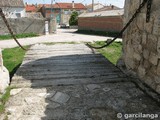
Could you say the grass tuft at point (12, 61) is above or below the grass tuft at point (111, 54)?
above

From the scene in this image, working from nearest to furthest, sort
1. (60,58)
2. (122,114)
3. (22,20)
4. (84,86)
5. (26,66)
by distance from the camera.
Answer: (122,114)
(84,86)
(26,66)
(60,58)
(22,20)

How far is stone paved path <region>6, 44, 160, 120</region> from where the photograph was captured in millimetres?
2846

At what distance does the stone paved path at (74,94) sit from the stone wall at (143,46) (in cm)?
29

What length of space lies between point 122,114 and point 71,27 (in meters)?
37.3

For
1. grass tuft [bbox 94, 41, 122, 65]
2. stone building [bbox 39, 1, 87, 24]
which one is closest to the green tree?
stone building [bbox 39, 1, 87, 24]

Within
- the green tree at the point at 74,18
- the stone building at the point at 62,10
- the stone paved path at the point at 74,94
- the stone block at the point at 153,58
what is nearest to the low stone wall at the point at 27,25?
the green tree at the point at 74,18

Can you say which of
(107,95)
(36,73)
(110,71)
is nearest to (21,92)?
(36,73)

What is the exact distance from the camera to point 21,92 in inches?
136

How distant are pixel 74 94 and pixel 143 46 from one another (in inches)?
60.2

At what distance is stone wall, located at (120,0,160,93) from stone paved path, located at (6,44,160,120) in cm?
29

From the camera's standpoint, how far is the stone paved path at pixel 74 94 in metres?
2.85

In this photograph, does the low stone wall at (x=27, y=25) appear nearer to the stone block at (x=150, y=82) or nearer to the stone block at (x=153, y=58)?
the stone block at (x=150, y=82)

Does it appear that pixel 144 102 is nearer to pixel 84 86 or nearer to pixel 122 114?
pixel 122 114

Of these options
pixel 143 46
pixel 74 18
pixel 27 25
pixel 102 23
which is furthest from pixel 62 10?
pixel 143 46
